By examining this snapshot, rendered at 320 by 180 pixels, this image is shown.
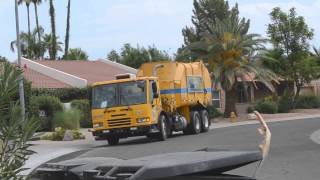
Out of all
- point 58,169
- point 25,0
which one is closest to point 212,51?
point 25,0

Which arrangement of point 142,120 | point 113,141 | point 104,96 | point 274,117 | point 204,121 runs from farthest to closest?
point 274,117 < point 204,121 < point 113,141 < point 104,96 < point 142,120

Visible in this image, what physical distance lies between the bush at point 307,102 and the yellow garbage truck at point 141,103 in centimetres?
2770

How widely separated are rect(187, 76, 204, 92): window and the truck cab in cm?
388

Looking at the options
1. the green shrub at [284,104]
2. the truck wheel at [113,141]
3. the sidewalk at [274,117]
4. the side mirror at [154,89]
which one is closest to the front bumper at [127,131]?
the truck wheel at [113,141]

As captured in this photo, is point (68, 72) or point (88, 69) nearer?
point (68, 72)

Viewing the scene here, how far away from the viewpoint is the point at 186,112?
2945 centimetres

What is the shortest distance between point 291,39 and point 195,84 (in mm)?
23407

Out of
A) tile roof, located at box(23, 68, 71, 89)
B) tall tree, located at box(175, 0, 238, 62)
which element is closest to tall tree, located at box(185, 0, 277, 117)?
tile roof, located at box(23, 68, 71, 89)

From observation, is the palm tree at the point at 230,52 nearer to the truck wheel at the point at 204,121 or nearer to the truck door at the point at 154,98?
the truck wheel at the point at 204,121

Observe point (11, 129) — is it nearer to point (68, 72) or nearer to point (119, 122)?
point (119, 122)

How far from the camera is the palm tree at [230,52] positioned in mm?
41219

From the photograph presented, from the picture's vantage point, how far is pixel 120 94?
2512 centimetres

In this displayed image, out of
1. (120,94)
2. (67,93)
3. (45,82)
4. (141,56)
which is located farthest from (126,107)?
(141,56)

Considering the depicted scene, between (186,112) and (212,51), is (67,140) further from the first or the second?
(212,51)
